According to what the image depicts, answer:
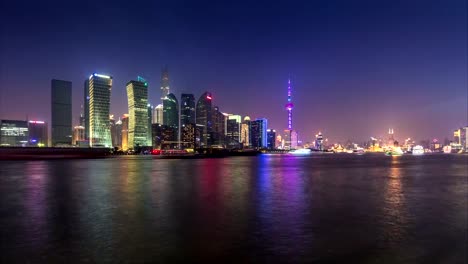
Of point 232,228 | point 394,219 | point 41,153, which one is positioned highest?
point 41,153

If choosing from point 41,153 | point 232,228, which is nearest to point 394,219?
point 232,228

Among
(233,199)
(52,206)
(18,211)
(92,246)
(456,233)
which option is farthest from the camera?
(233,199)

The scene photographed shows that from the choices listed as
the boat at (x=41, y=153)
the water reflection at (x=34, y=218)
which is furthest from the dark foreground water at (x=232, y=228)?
the boat at (x=41, y=153)

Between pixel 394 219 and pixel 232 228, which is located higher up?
pixel 232 228

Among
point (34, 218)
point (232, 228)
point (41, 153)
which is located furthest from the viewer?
point (41, 153)

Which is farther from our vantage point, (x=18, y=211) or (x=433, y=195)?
(x=433, y=195)

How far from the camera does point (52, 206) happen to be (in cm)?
2253

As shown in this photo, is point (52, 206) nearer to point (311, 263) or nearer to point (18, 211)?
point (18, 211)

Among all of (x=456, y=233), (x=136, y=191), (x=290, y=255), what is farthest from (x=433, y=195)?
(x=136, y=191)

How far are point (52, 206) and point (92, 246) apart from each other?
443 inches

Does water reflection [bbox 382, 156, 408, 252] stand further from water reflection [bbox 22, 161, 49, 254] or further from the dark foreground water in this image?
water reflection [bbox 22, 161, 49, 254]

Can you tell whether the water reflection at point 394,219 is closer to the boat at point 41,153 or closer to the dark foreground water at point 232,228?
the dark foreground water at point 232,228

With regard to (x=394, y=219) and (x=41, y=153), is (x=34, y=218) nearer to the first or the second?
(x=394, y=219)

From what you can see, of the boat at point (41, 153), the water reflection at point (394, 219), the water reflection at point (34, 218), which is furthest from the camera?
the boat at point (41, 153)
